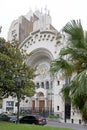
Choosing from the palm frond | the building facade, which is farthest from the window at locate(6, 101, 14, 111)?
the palm frond

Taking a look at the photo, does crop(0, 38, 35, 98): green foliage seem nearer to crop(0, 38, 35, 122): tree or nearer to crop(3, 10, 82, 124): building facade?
crop(0, 38, 35, 122): tree

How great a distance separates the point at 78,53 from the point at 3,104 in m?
54.0

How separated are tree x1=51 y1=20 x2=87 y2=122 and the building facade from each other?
37235 mm

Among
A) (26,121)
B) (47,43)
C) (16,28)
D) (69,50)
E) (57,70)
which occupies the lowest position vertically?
(26,121)

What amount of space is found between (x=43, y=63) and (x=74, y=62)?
159 feet

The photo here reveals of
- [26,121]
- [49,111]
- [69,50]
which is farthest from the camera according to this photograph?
[49,111]

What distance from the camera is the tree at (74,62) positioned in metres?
12.8

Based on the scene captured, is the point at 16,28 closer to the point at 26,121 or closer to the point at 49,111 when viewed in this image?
the point at 49,111

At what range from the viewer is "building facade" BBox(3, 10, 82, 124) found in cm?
5506

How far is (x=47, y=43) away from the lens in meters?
59.2

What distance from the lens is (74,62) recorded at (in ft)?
46.7

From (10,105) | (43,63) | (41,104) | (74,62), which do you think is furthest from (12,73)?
(10,105)

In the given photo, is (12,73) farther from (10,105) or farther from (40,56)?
(10,105)

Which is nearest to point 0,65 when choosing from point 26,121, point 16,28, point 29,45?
point 26,121
